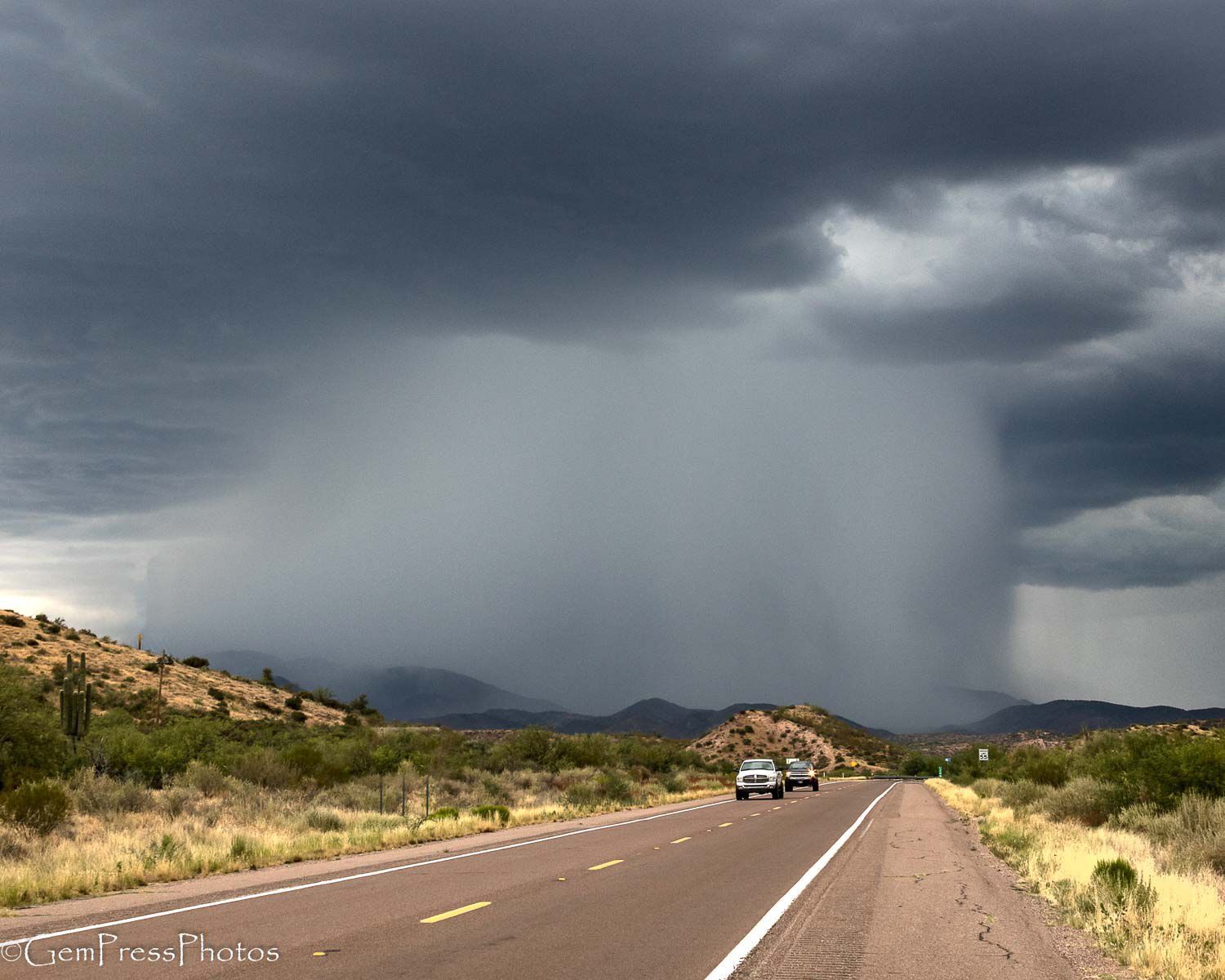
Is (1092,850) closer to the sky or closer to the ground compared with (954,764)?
closer to the sky

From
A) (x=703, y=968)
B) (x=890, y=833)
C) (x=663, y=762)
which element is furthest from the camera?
(x=663, y=762)

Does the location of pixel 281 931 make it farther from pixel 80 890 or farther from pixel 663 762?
pixel 663 762

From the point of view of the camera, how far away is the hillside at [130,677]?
69312 mm

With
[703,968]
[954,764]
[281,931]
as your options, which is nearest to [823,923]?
[703,968]

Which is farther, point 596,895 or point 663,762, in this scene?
point 663,762

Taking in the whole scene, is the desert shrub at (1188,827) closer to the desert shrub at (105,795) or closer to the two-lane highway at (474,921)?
the two-lane highway at (474,921)

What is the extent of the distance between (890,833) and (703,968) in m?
18.6

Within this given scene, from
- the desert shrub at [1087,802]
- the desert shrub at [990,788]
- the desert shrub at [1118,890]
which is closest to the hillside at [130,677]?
the desert shrub at [990,788]

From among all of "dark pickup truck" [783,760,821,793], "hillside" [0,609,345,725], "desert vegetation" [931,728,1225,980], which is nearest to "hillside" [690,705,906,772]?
"hillside" [0,609,345,725]

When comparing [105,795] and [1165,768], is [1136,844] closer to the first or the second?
[1165,768]

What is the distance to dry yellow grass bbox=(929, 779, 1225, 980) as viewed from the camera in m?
9.76

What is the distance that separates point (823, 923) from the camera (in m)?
11.8

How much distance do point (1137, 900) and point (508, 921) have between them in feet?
23.8

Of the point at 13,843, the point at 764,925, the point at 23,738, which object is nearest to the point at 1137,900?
the point at 764,925
